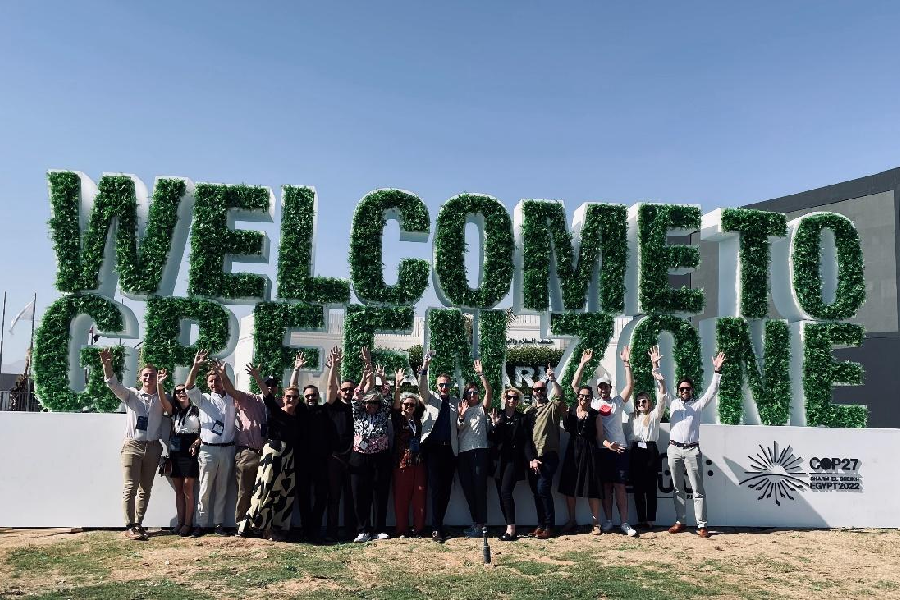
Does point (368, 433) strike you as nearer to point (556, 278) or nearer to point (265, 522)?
point (265, 522)

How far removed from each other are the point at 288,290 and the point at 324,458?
9.87 feet

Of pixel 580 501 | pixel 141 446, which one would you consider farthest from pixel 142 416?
pixel 580 501

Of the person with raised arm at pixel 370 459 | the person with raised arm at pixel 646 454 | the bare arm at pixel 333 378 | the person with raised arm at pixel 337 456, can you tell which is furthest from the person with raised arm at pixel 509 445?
the bare arm at pixel 333 378

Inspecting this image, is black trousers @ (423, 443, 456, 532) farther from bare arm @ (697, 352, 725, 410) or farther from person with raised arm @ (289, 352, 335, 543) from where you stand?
bare arm @ (697, 352, 725, 410)

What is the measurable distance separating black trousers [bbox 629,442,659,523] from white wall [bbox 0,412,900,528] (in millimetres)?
393

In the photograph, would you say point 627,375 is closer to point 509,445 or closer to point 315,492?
point 509,445

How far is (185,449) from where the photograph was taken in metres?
8.67

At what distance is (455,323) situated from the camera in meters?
11.0

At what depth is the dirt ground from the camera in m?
6.91

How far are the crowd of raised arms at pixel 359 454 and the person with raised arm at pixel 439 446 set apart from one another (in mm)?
17

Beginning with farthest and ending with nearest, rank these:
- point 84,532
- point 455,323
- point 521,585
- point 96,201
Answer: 1. point 455,323
2. point 96,201
3. point 84,532
4. point 521,585

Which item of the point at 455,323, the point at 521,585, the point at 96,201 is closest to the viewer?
the point at 521,585

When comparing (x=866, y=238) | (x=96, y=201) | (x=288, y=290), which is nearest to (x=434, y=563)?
(x=288, y=290)

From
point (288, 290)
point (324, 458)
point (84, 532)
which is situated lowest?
point (84, 532)
